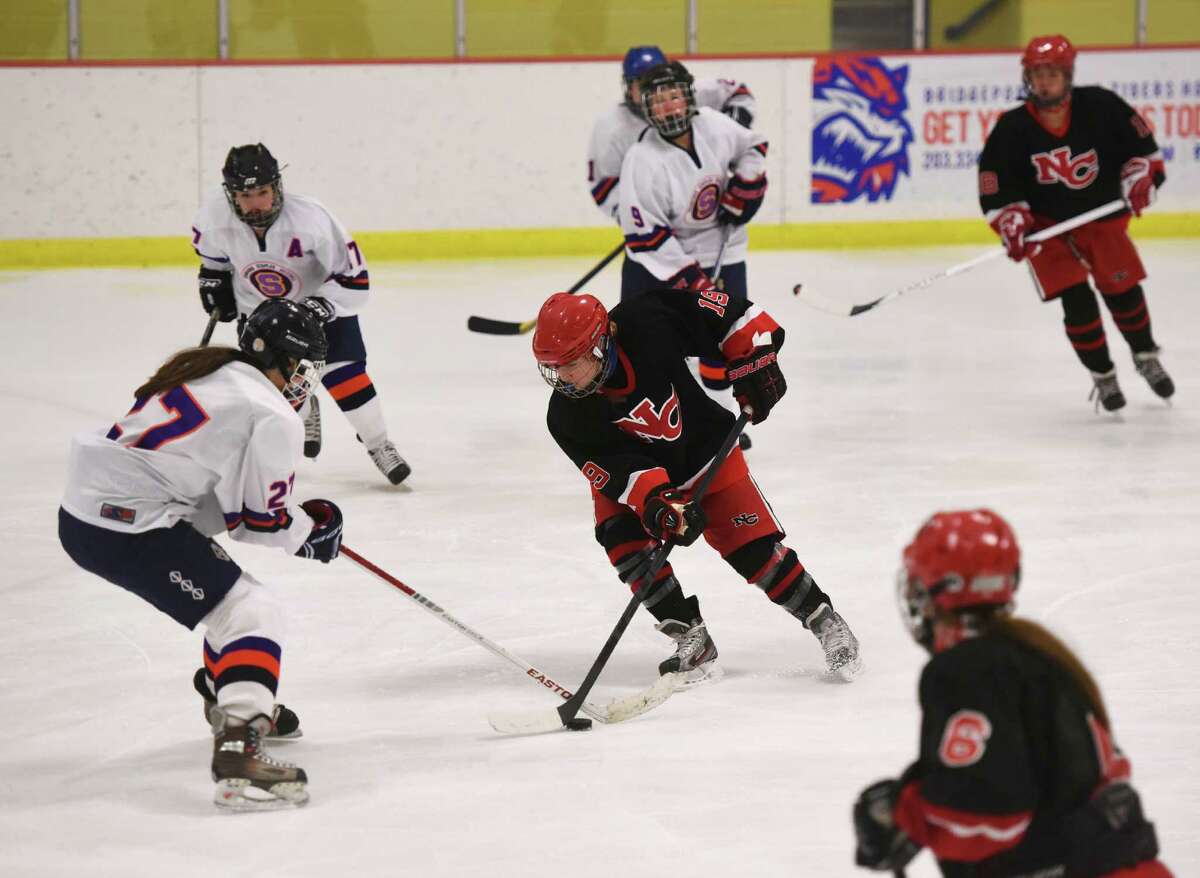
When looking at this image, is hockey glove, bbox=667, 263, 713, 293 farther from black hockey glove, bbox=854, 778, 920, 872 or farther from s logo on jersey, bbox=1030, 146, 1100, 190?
black hockey glove, bbox=854, 778, 920, 872

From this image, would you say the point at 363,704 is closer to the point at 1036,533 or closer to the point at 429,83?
the point at 1036,533

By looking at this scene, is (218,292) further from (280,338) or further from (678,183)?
(280,338)

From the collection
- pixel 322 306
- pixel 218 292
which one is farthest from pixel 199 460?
pixel 218 292

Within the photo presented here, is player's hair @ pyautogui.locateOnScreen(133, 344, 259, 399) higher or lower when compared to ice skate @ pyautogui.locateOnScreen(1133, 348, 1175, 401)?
higher

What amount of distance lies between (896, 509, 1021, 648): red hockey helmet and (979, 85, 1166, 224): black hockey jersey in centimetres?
425

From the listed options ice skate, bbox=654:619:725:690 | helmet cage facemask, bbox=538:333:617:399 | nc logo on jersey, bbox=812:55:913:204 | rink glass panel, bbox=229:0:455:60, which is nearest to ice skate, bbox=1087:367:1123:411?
ice skate, bbox=654:619:725:690

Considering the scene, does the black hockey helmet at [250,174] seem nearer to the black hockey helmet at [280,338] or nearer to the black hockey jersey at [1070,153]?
the black hockey helmet at [280,338]

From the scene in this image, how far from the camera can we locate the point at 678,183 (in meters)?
5.54

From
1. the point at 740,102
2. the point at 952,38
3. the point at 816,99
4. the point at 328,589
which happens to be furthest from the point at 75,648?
the point at 952,38

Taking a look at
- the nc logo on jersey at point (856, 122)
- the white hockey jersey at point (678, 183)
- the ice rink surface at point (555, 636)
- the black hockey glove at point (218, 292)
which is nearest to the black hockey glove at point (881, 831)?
the ice rink surface at point (555, 636)

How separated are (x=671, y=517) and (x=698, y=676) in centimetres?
45

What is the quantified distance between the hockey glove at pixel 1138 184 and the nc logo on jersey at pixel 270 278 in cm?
A: 265

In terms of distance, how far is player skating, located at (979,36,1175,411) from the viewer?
5730mm

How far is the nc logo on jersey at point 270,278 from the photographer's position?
4.95m
